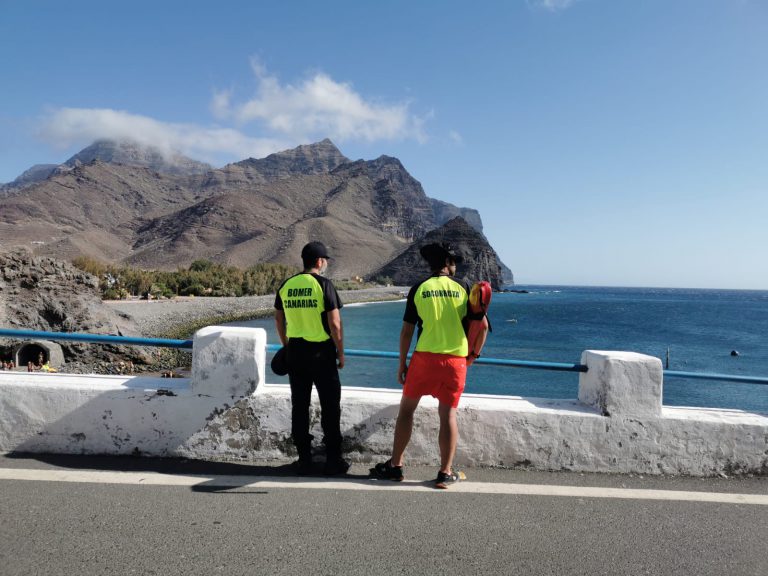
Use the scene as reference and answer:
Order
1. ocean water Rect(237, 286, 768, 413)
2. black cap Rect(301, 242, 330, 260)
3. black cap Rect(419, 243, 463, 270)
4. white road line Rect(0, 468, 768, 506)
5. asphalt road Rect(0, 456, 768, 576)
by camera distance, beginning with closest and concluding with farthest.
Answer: asphalt road Rect(0, 456, 768, 576) → white road line Rect(0, 468, 768, 506) → black cap Rect(419, 243, 463, 270) → black cap Rect(301, 242, 330, 260) → ocean water Rect(237, 286, 768, 413)

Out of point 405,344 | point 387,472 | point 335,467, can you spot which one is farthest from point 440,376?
point 335,467

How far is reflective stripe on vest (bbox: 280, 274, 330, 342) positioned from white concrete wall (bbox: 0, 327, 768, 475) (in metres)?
0.41

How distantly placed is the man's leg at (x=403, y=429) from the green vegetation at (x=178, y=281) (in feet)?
165

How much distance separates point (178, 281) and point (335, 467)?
74447 mm

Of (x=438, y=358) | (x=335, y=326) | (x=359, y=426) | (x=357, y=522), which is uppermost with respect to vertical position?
(x=335, y=326)

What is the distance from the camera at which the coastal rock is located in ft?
76.2

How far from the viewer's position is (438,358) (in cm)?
388

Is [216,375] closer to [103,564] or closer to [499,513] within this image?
[103,564]

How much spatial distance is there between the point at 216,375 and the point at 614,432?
11.0 ft

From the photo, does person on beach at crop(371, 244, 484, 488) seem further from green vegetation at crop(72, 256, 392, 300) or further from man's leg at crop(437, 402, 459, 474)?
green vegetation at crop(72, 256, 392, 300)

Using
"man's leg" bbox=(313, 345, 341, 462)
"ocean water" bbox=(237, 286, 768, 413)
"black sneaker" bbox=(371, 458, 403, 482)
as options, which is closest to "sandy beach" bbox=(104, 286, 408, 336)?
"ocean water" bbox=(237, 286, 768, 413)

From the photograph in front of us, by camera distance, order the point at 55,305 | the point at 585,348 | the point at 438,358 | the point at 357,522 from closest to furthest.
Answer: the point at 357,522 < the point at 438,358 < the point at 55,305 < the point at 585,348

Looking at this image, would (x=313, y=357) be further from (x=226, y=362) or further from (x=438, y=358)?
(x=438, y=358)

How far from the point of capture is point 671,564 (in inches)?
116
